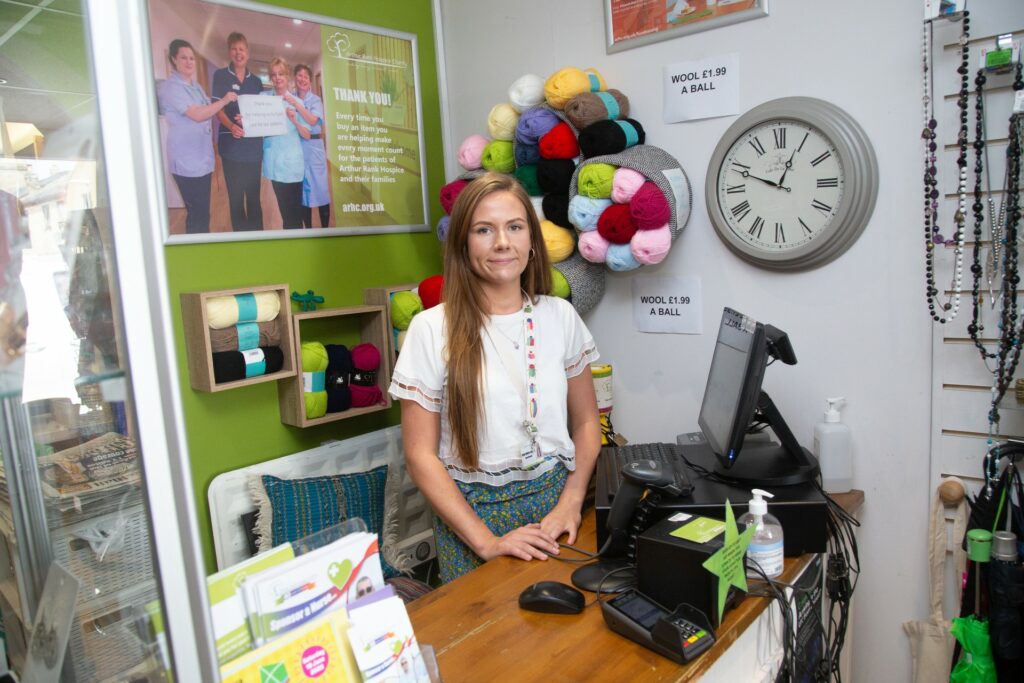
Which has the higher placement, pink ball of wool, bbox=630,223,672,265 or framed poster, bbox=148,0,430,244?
framed poster, bbox=148,0,430,244

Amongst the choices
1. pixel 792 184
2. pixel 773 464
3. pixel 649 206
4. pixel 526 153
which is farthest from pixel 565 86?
pixel 773 464

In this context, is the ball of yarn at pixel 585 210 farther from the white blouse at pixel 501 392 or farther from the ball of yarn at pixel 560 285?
the white blouse at pixel 501 392

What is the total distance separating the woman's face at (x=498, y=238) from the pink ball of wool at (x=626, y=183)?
0.36m

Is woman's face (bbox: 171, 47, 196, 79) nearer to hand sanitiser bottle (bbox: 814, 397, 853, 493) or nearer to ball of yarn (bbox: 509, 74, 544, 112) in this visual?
ball of yarn (bbox: 509, 74, 544, 112)

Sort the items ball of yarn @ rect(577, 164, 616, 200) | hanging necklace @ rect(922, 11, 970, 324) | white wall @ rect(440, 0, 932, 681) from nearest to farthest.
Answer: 1. hanging necklace @ rect(922, 11, 970, 324)
2. white wall @ rect(440, 0, 932, 681)
3. ball of yarn @ rect(577, 164, 616, 200)

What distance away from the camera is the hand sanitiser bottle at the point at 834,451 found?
1.94 metres

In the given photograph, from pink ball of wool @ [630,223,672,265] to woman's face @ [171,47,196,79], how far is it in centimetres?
139

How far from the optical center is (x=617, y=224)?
2062 millimetres

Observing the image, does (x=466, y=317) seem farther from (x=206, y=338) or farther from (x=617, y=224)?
(x=206, y=338)

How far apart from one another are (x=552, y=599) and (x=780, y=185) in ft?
4.20

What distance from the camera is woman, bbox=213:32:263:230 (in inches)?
89.8

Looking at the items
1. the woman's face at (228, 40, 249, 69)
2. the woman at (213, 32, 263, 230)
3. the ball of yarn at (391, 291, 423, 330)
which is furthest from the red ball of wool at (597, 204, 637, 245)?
the woman's face at (228, 40, 249, 69)

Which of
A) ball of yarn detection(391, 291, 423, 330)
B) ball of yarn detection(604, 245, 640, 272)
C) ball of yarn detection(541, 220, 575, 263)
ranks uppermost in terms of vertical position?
ball of yarn detection(541, 220, 575, 263)

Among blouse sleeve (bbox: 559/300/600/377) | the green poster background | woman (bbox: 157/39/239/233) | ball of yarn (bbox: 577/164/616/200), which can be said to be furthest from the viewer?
the green poster background
